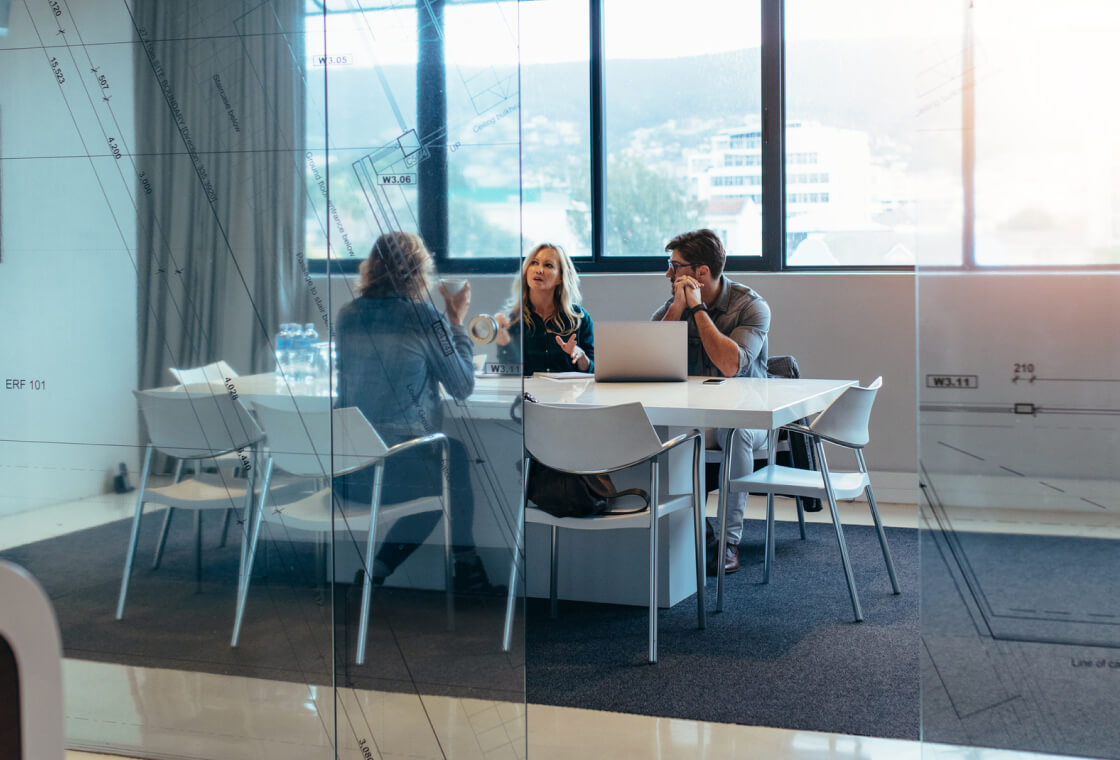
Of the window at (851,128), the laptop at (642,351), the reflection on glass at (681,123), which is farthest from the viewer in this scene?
the reflection on glass at (681,123)

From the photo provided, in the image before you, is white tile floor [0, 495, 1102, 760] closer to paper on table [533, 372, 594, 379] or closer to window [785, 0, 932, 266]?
paper on table [533, 372, 594, 379]

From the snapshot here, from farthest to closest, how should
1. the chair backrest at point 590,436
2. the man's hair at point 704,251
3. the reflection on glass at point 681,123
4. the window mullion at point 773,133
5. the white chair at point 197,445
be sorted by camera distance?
the reflection on glass at point 681,123 → the window mullion at point 773,133 → the man's hair at point 704,251 → the chair backrest at point 590,436 → the white chair at point 197,445

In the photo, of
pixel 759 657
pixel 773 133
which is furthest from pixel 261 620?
pixel 773 133

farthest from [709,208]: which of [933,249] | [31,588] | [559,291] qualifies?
[31,588]

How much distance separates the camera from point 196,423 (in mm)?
2229

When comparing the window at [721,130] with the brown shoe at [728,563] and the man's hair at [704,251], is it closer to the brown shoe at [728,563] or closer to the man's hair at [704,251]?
the man's hair at [704,251]

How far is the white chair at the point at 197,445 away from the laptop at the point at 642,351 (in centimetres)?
192

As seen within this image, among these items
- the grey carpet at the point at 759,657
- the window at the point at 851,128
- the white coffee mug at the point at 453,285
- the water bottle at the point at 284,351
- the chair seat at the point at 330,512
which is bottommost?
the grey carpet at the point at 759,657

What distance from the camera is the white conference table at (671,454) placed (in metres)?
3.11

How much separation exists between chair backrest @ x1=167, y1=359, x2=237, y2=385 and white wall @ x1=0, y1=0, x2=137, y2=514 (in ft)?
0.39

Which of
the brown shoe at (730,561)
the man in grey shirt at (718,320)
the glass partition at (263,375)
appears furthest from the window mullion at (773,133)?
the glass partition at (263,375)

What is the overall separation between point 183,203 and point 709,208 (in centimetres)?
414

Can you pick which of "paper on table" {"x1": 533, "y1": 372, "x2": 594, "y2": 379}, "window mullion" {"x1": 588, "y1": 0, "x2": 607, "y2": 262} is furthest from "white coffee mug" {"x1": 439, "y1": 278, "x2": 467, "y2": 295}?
"window mullion" {"x1": 588, "y1": 0, "x2": 607, "y2": 262}

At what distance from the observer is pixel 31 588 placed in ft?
2.19
